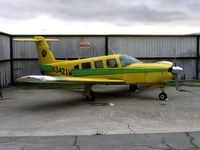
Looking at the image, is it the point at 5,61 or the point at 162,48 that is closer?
the point at 5,61

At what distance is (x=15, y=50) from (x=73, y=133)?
14270 millimetres

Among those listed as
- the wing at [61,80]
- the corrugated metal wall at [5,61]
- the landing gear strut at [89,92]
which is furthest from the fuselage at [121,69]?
the corrugated metal wall at [5,61]

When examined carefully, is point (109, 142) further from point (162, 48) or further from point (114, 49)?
point (162, 48)

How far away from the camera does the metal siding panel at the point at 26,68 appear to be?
21469 mm

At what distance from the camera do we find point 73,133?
8.14m

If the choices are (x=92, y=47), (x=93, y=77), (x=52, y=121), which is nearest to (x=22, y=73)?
(x=92, y=47)

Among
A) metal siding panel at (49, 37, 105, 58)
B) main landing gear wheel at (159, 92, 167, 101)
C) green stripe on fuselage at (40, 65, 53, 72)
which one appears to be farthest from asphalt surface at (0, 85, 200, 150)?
metal siding panel at (49, 37, 105, 58)

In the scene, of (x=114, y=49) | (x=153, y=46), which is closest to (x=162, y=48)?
(x=153, y=46)

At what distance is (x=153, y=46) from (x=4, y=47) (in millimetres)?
9206

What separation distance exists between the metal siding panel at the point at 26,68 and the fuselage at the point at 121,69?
590 cm

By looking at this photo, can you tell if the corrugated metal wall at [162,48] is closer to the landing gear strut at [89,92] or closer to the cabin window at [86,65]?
the cabin window at [86,65]

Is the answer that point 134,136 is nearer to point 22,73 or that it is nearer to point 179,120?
point 179,120

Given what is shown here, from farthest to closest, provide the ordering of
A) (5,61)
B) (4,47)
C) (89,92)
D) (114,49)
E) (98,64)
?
(114,49) < (5,61) < (4,47) < (98,64) < (89,92)

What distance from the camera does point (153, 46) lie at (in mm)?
22031
